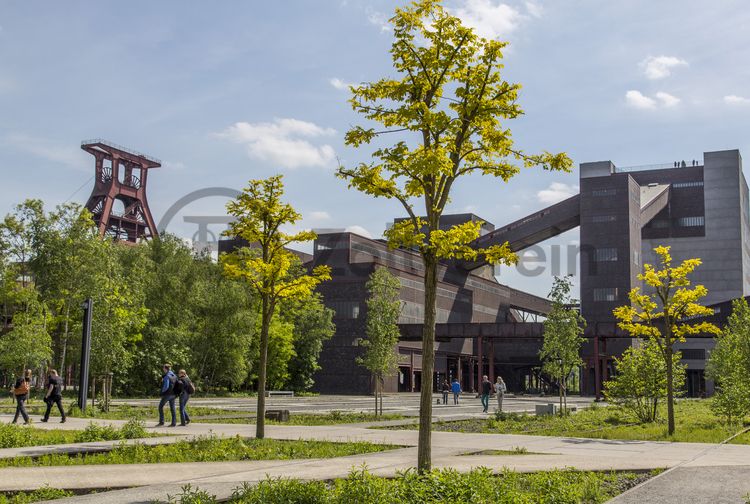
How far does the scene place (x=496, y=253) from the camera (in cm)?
1080

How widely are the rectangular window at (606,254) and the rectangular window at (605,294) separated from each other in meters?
3.71

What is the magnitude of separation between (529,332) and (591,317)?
943 inches

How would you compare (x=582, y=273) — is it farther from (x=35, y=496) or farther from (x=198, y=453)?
(x=35, y=496)

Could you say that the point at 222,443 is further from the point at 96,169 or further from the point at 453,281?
the point at 96,169

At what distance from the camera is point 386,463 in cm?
1309

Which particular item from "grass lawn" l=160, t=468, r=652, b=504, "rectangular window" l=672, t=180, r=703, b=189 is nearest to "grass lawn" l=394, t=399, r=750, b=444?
"grass lawn" l=160, t=468, r=652, b=504

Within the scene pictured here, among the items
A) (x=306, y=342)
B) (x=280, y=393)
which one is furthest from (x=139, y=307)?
(x=306, y=342)

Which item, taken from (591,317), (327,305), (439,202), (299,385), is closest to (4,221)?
(299,385)

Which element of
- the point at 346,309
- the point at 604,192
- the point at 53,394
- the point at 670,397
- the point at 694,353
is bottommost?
the point at 53,394

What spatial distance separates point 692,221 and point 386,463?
115124 millimetres

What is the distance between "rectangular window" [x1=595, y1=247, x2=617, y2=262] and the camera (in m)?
93.7

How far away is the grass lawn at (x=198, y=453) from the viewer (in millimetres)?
13102

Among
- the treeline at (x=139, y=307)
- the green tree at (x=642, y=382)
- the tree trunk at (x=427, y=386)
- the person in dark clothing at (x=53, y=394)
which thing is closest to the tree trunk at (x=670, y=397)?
the green tree at (x=642, y=382)

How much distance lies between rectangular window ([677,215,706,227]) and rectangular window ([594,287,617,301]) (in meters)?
31.1
